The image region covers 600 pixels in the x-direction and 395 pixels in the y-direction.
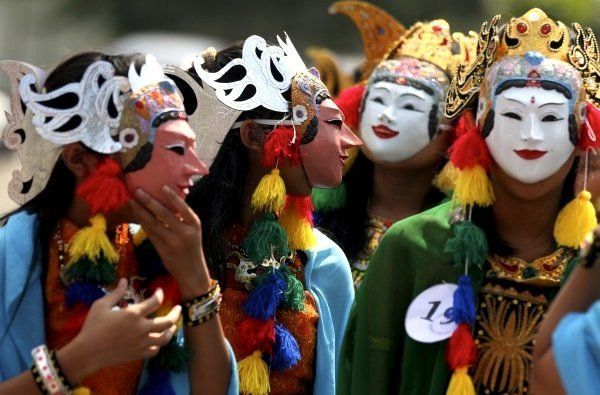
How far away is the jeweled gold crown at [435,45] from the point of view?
648 cm

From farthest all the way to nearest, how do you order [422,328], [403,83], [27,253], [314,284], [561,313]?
1. [403,83]
2. [314,284]
3. [422,328]
4. [27,253]
5. [561,313]

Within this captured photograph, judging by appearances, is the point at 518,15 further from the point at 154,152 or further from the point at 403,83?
the point at 154,152

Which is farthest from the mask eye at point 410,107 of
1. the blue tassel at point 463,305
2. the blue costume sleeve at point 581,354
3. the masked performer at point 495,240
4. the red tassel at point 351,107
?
the blue costume sleeve at point 581,354

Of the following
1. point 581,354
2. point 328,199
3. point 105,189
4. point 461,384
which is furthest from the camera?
point 328,199

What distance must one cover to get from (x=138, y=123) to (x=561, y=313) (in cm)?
125

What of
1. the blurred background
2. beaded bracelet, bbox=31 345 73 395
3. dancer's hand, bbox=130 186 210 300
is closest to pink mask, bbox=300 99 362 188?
dancer's hand, bbox=130 186 210 300

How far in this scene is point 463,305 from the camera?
177 inches

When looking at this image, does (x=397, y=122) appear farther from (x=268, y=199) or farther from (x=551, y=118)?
(x=268, y=199)

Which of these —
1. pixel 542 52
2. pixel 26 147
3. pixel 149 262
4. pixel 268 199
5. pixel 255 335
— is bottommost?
pixel 255 335

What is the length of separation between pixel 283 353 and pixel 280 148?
0.69 m

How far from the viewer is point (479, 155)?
471 centimetres

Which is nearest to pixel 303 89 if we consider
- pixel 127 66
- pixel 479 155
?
pixel 479 155

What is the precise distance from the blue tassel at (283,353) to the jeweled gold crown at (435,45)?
2277 mm

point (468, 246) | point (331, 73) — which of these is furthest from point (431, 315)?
point (331, 73)
